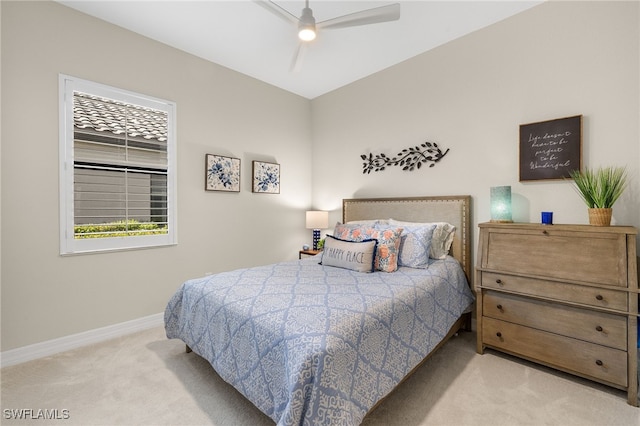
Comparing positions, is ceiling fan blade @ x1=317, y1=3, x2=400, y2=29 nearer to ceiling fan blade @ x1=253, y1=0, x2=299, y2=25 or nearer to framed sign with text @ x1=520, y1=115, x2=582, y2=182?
ceiling fan blade @ x1=253, y1=0, x2=299, y2=25

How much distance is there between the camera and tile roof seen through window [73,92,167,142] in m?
2.51

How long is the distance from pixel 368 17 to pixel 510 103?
5.08ft

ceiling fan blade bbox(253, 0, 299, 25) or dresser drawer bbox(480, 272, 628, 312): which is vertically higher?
ceiling fan blade bbox(253, 0, 299, 25)

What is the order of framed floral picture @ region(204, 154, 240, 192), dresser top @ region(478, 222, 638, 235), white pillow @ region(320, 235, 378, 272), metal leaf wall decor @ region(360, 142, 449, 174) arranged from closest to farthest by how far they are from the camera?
dresser top @ region(478, 222, 638, 235) → white pillow @ region(320, 235, 378, 272) → metal leaf wall decor @ region(360, 142, 449, 174) → framed floral picture @ region(204, 154, 240, 192)

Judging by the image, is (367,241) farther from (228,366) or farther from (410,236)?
(228,366)

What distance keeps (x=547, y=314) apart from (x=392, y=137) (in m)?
2.30

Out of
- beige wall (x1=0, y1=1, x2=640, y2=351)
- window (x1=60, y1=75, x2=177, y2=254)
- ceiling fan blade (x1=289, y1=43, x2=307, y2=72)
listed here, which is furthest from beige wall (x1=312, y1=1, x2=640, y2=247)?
window (x1=60, y1=75, x2=177, y2=254)

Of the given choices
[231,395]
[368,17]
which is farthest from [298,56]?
[231,395]

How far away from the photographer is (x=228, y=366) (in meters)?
1.65

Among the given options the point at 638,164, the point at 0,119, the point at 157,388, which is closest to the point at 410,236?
the point at 638,164

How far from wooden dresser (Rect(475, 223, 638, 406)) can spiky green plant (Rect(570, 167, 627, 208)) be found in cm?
22

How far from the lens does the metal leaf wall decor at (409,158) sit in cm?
308

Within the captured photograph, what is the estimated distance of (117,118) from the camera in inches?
106

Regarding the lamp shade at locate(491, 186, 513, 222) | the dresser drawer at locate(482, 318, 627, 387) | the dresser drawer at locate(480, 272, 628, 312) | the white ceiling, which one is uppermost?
the white ceiling
